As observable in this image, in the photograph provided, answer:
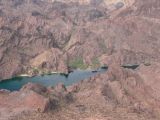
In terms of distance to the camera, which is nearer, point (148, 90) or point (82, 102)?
point (82, 102)

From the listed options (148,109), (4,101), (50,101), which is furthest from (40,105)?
(148,109)

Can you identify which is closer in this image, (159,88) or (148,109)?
(148,109)

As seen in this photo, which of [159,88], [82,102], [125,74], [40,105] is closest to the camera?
[40,105]

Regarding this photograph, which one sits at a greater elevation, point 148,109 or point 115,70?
point 115,70

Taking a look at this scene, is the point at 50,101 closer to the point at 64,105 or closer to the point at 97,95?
the point at 64,105

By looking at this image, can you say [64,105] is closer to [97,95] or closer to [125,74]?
[97,95]

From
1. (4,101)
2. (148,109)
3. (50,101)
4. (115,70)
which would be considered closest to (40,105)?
(50,101)

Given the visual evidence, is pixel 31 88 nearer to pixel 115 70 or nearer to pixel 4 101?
pixel 4 101

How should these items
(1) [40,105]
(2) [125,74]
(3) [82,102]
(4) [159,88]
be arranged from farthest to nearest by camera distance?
(2) [125,74] < (4) [159,88] < (3) [82,102] < (1) [40,105]
